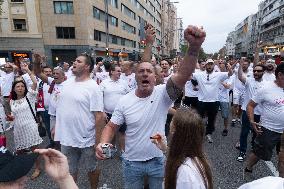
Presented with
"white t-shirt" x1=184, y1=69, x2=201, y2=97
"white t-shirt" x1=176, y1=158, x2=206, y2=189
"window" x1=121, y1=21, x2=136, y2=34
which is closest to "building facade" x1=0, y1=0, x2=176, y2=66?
"window" x1=121, y1=21, x2=136, y2=34

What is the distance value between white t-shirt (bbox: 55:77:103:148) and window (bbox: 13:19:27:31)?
100 feet

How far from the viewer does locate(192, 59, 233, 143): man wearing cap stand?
7082mm

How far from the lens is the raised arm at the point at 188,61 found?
→ 235cm

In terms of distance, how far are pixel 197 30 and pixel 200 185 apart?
50.3 inches

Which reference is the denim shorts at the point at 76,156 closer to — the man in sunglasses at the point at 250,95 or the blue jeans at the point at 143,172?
the blue jeans at the point at 143,172

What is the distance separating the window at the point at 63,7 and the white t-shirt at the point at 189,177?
3294 cm

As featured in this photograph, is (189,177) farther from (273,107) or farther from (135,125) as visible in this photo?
(273,107)

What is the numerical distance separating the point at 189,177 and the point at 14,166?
46.9 inches

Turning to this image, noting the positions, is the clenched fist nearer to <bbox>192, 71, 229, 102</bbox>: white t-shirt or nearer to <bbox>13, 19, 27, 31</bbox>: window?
<bbox>192, 71, 229, 102</bbox>: white t-shirt

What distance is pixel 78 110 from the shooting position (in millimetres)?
3883

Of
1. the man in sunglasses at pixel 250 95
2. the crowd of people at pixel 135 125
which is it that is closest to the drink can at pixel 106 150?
the crowd of people at pixel 135 125

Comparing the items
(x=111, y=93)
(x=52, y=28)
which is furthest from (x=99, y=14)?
(x=111, y=93)

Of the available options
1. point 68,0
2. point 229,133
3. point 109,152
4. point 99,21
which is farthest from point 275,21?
point 109,152

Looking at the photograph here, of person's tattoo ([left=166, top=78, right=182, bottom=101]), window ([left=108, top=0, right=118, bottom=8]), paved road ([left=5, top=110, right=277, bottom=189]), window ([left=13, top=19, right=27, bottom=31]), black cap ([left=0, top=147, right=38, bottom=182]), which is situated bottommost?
paved road ([left=5, top=110, right=277, bottom=189])
